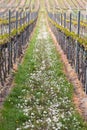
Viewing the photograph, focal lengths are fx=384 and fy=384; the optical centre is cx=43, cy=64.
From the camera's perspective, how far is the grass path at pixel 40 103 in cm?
1100

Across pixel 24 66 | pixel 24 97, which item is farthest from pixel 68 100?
pixel 24 66

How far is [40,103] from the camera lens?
13234 mm

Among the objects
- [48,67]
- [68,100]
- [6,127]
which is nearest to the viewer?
[6,127]

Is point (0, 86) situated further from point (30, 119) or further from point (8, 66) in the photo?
point (30, 119)

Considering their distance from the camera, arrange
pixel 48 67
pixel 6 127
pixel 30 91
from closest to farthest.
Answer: pixel 6 127
pixel 30 91
pixel 48 67

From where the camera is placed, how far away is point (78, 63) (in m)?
18.0

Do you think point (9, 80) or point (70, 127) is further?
point (9, 80)

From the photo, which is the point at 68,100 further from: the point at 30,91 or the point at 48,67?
the point at 48,67

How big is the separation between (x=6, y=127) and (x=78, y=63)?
794 centimetres

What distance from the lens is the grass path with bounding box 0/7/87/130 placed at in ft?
36.1

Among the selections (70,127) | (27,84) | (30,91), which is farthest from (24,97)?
(70,127)

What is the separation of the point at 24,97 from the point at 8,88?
77.5 inches

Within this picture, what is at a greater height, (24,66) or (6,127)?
(6,127)

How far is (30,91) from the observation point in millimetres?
14875
